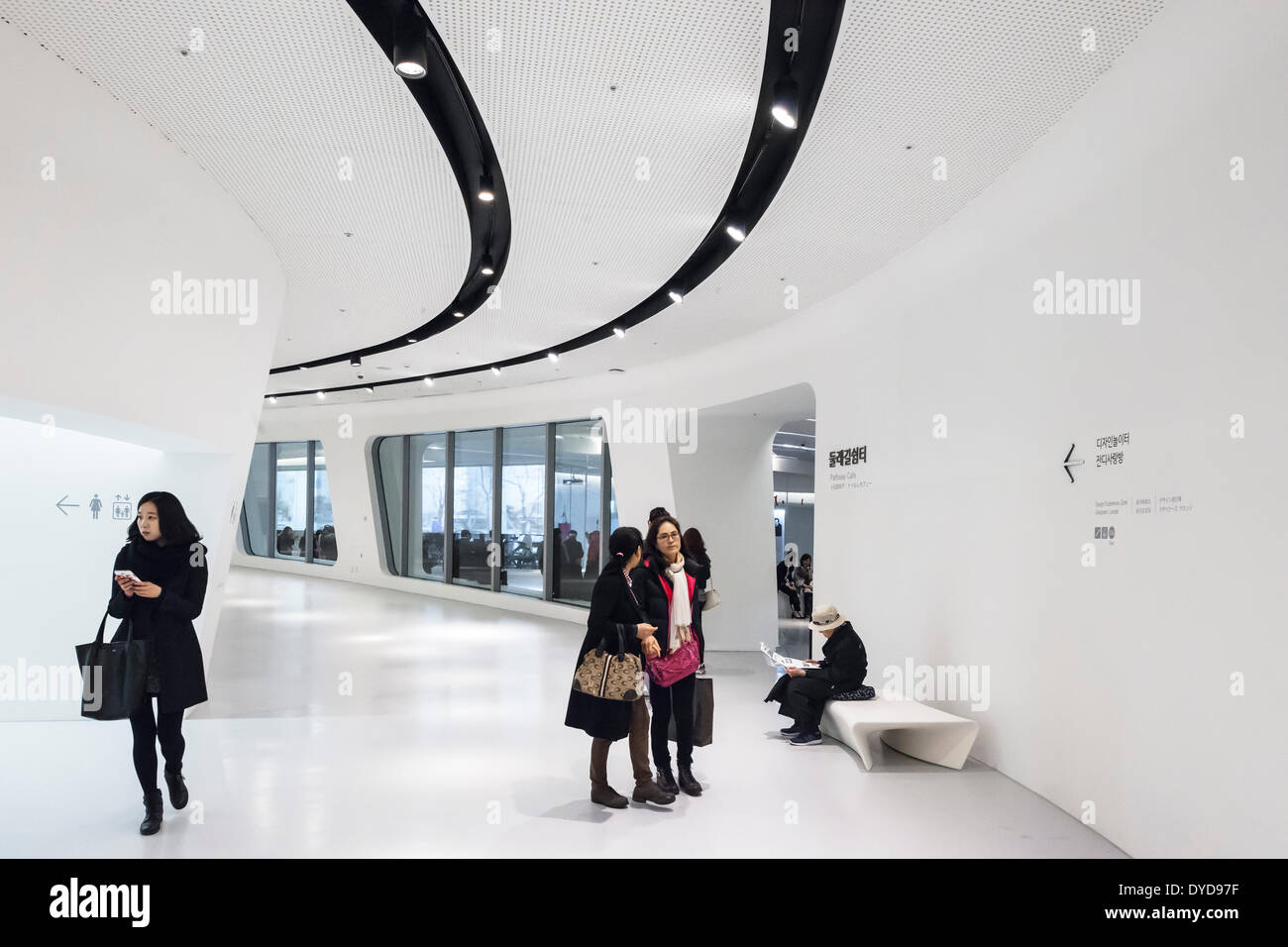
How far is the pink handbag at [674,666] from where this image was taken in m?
5.43

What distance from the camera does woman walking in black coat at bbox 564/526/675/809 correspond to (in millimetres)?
5133

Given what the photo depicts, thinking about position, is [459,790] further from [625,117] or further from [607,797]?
[625,117]

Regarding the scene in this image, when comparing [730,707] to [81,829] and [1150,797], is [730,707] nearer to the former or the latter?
[1150,797]

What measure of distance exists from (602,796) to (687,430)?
24.6ft

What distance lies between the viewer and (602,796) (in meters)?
5.29

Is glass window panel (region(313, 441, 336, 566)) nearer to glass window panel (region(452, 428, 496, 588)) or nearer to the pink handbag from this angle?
glass window panel (region(452, 428, 496, 588))

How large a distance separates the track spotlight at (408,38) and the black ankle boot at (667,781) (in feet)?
13.8

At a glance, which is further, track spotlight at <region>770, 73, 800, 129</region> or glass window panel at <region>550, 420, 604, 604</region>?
glass window panel at <region>550, 420, 604, 604</region>

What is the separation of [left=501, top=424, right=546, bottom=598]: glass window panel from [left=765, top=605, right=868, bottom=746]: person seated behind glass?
32.9 ft

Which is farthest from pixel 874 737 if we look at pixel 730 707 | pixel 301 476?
pixel 301 476

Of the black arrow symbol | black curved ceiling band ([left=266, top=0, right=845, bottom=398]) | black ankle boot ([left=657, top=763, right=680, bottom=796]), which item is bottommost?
black ankle boot ([left=657, top=763, right=680, bottom=796])

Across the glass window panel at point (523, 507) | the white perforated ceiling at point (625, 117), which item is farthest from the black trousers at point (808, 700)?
Answer: the glass window panel at point (523, 507)
